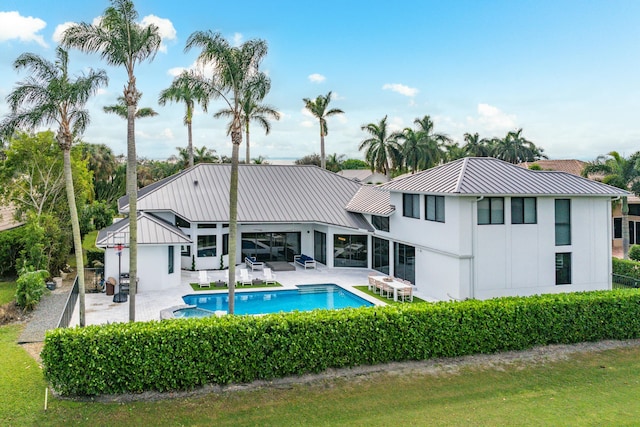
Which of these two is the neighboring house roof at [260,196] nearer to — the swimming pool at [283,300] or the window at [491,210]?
the swimming pool at [283,300]

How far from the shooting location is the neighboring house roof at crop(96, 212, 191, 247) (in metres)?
21.5

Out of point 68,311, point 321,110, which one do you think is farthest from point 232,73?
point 321,110

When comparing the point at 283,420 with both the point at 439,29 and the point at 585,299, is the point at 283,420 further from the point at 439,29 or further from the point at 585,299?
the point at 439,29

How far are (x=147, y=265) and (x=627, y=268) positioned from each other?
2367 centimetres

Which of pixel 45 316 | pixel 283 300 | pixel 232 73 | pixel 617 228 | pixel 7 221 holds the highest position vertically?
pixel 232 73

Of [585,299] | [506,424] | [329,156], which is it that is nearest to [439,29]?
[585,299]

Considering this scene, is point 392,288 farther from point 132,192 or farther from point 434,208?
point 132,192

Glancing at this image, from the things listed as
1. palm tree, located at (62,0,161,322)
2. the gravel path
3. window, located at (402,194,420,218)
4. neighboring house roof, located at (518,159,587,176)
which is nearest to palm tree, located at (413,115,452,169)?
neighboring house roof, located at (518,159,587,176)

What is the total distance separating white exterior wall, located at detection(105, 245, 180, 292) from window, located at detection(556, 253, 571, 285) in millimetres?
17484

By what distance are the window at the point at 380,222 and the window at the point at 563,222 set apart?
8.08 meters

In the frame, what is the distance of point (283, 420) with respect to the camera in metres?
9.82

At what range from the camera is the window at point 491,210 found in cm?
1861

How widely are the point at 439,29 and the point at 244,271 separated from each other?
15792mm

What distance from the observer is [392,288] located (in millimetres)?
21062
